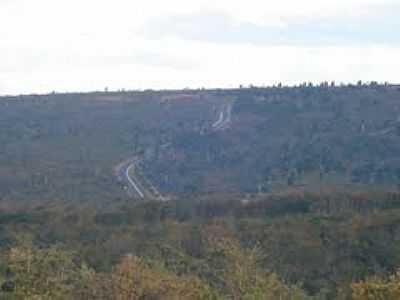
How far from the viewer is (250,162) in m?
101

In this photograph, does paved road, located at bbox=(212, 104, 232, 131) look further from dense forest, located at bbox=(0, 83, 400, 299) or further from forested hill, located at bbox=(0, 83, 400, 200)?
dense forest, located at bbox=(0, 83, 400, 299)

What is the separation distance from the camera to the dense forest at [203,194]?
3528 cm

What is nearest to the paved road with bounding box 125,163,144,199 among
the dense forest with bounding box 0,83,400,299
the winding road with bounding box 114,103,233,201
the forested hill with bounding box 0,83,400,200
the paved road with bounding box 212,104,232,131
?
the winding road with bounding box 114,103,233,201

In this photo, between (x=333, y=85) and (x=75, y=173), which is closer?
(x=75, y=173)

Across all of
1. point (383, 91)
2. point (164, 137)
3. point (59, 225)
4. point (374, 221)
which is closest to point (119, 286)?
point (374, 221)

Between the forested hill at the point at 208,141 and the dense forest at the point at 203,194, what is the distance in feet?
0.77

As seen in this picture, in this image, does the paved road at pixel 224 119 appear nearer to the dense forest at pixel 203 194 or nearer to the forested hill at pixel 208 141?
the forested hill at pixel 208 141

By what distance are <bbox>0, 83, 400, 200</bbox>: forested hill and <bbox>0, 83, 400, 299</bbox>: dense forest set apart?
0.23m

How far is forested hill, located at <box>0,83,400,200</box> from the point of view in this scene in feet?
301

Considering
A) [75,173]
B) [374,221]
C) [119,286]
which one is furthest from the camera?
[75,173]

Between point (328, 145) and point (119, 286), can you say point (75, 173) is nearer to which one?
point (328, 145)

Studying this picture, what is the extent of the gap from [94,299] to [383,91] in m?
88.1

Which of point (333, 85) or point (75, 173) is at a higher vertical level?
point (333, 85)

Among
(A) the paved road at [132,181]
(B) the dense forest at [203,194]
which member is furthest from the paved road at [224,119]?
(A) the paved road at [132,181]
